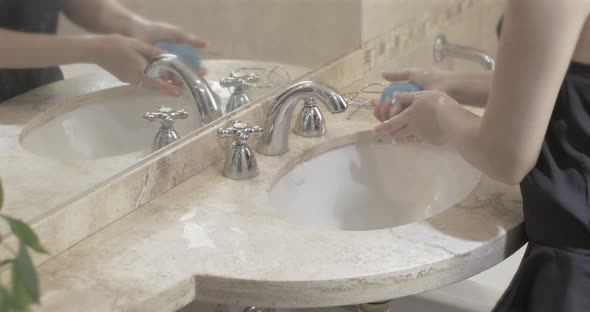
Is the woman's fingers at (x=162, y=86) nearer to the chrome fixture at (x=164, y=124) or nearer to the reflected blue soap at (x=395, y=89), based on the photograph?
the chrome fixture at (x=164, y=124)

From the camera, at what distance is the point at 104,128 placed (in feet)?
3.54

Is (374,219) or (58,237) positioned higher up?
(58,237)

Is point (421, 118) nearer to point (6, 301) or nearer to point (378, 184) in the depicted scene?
point (378, 184)

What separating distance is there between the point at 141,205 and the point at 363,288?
1.16 ft

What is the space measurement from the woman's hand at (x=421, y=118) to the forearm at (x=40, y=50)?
1.52 feet

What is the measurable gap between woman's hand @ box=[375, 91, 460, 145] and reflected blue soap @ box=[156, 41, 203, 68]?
30 cm

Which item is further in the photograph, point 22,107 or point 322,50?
point 322,50

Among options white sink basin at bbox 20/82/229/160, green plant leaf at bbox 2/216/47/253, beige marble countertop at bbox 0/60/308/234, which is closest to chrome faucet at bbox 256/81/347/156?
white sink basin at bbox 20/82/229/160

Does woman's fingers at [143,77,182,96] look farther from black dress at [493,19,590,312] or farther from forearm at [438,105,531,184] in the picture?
black dress at [493,19,590,312]

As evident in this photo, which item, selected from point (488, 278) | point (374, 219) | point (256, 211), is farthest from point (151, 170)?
point (488, 278)

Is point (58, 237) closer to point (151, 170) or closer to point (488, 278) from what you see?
point (151, 170)

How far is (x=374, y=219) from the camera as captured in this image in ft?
4.47

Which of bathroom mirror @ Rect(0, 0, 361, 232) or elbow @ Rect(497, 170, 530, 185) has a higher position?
bathroom mirror @ Rect(0, 0, 361, 232)

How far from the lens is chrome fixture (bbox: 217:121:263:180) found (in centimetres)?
118
